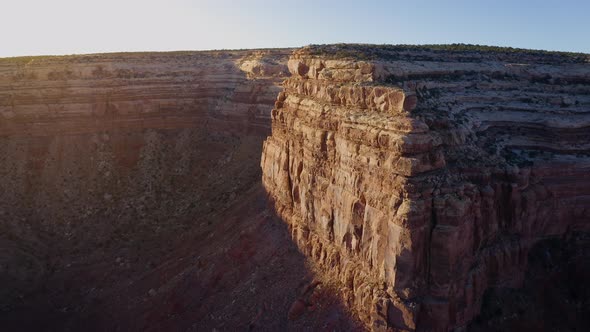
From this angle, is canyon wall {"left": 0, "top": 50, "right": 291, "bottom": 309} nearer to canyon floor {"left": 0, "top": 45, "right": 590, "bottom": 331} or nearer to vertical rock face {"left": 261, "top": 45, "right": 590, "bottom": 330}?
canyon floor {"left": 0, "top": 45, "right": 590, "bottom": 331}

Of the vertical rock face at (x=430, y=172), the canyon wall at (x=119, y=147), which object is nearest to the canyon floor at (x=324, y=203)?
the vertical rock face at (x=430, y=172)

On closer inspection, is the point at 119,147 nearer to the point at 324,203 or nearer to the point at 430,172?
the point at 324,203

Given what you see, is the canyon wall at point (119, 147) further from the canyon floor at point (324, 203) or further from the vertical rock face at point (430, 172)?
the vertical rock face at point (430, 172)

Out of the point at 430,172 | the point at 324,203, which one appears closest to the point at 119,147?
the point at 324,203

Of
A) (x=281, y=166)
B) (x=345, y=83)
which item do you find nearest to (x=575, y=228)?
(x=345, y=83)

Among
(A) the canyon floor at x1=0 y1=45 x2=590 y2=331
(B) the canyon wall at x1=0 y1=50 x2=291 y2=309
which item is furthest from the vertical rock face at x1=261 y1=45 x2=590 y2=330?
(B) the canyon wall at x1=0 y1=50 x2=291 y2=309

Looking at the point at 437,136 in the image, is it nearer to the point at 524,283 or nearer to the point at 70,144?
→ the point at 524,283
